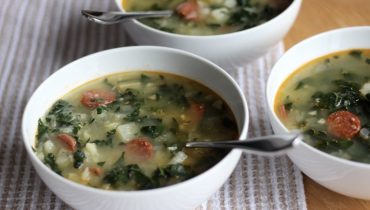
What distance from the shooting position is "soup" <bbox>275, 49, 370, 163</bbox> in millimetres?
1875

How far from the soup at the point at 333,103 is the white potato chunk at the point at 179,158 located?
37 cm

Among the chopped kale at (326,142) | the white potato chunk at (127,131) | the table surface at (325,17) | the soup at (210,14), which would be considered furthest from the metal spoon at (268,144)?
the table surface at (325,17)

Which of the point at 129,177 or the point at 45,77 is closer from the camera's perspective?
the point at 129,177

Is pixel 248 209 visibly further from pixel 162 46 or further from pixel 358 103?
pixel 162 46

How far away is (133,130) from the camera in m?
1.94

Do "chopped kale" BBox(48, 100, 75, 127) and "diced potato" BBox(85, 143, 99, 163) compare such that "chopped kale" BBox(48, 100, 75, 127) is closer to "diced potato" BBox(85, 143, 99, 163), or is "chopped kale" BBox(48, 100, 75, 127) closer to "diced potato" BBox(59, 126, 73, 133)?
"diced potato" BBox(59, 126, 73, 133)

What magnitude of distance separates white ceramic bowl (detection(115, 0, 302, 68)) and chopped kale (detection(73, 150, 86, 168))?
25.5 inches

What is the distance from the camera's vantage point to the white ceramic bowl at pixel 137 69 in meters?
1.61

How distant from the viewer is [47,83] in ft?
6.66

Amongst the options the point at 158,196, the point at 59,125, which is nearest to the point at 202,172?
the point at 158,196

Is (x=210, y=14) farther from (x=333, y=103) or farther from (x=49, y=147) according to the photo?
(x=49, y=147)

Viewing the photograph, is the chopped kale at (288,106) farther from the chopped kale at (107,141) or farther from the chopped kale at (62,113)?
the chopped kale at (62,113)

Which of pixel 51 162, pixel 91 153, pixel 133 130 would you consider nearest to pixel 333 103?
pixel 133 130

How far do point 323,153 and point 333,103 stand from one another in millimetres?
334
